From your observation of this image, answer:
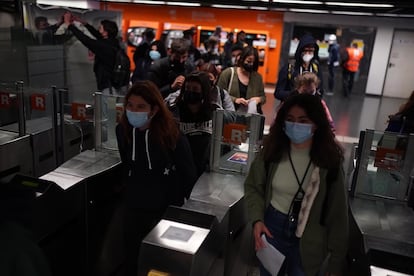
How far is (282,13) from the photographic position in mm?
12062

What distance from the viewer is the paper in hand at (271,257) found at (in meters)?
1.84

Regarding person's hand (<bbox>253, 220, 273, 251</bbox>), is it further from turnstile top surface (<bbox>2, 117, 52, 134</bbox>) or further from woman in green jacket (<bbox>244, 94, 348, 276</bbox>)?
turnstile top surface (<bbox>2, 117, 52, 134</bbox>)

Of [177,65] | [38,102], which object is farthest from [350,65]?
[38,102]

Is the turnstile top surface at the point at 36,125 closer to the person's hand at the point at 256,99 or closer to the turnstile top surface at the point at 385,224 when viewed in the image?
the person's hand at the point at 256,99

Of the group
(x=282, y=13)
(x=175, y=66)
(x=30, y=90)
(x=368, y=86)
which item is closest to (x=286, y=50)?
(x=282, y=13)

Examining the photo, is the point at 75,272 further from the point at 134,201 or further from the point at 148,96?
the point at 148,96

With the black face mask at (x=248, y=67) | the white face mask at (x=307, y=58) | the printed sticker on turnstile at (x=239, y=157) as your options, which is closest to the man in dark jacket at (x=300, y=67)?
the white face mask at (x=307, y=58)

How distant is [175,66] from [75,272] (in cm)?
208

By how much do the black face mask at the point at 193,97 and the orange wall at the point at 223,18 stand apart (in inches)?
391

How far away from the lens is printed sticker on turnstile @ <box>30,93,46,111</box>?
347cm

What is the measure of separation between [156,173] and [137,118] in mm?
310

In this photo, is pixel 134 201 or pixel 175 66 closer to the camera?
pixel 134 201

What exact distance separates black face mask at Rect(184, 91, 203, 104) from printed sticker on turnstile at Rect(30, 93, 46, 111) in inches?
58.6

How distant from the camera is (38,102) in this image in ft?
11.5
